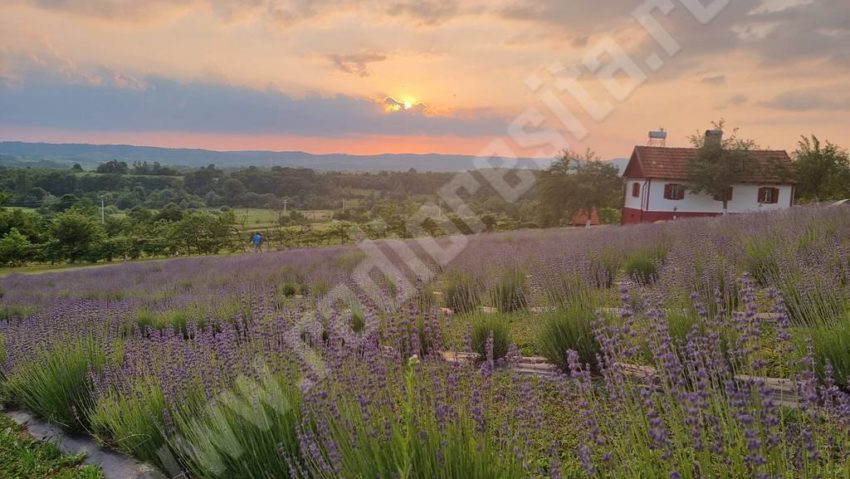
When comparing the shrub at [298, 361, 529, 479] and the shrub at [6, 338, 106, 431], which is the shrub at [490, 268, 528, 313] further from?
the shrub at [6, 338, 106, 431]

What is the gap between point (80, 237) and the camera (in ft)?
84.6

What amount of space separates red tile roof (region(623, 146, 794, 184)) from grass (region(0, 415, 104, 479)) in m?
31.3

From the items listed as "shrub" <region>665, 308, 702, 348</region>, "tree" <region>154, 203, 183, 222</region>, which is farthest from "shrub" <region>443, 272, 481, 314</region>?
"tree" <region>154, 203, 183, 222</region>

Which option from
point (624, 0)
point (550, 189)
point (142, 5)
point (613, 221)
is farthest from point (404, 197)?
point (624, 0)

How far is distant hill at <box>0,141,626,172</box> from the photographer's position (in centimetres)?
4006

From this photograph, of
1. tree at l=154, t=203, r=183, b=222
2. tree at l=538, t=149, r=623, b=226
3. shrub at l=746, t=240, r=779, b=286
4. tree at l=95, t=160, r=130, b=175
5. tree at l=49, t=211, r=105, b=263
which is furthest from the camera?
tree at l=95, t=160, r=130, b=175

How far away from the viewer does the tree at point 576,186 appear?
1471 inches

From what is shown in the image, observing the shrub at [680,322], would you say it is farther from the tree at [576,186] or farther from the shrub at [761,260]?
the tree at [576,186]

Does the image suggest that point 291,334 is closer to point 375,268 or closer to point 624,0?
point 375,268

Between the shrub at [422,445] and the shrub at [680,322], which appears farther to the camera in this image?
the shrub at [680,322]

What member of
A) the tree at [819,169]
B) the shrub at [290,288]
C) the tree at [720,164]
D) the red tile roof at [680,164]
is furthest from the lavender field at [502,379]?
the tree at [819,169]

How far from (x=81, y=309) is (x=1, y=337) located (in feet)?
3.18

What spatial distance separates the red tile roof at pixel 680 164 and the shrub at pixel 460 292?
27.2 metres

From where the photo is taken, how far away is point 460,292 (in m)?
6.18
